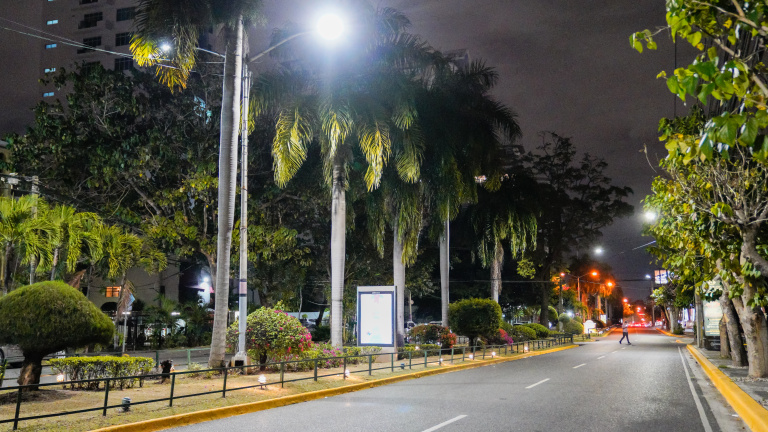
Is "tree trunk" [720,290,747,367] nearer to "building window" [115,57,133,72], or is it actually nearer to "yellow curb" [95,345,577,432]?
"yellow curb" [95,345,577,432]

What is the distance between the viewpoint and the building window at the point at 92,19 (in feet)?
268

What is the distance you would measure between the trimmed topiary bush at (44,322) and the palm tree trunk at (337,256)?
9624 millimetres

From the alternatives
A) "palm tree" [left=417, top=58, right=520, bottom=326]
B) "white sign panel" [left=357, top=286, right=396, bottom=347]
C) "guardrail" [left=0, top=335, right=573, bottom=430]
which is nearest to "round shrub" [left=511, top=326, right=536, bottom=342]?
"guardrail" [left=0, top=335, right=573, bottom=430]

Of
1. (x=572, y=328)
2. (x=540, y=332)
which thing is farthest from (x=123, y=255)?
(x=572, y=328)

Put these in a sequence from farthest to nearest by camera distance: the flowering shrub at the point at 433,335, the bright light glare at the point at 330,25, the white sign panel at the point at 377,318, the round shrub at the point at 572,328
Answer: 1. the round shrub at the point at 572,328
2. the flowering shrub at the point at 433,335
3. the white sign panel at the point at 377,318
4. the bright light glare at the point at 330,25

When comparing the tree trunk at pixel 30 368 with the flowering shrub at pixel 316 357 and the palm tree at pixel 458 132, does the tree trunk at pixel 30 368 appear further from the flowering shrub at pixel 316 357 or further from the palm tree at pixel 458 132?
the palm tree at pixel 458 132

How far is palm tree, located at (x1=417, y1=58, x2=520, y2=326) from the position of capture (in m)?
24.9

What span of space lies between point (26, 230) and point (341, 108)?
10.6m

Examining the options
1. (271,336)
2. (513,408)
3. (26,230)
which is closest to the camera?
(513,408)

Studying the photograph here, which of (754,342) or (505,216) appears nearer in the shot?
(754,342)

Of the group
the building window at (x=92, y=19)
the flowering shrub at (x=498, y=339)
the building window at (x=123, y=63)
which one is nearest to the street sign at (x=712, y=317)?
the flowering shrub at (x=498, y=339)

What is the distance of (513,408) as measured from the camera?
1193cm

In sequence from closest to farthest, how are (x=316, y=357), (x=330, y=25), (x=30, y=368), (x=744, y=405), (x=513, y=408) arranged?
(x=744, y=405)
(x=513, y=408)
(x=30, y=368)
(x=330, y=25)
(x=316, y=357)

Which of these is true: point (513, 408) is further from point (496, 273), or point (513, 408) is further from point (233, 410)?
point (496, 273)
